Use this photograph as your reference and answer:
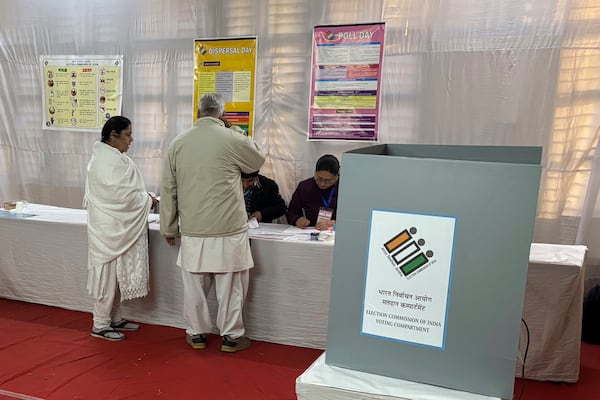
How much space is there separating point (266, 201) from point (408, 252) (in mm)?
2433

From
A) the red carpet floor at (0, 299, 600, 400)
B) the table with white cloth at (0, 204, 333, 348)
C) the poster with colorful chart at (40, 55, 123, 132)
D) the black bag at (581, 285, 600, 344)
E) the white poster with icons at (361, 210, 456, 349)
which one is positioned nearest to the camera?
the white poster with icons at (361, 210, 456, 349)

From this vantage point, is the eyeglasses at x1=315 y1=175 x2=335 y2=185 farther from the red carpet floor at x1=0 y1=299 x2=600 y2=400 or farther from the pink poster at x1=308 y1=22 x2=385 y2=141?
the red carpet floor at x1=0 y1=299 x2=600 y2=400

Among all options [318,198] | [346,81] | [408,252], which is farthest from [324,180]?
[408,252]

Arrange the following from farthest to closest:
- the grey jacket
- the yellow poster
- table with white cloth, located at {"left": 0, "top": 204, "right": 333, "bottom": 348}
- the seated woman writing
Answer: the yellow poster, the seated woman writing, table with white cloth, located at {"left": 0, "top": 204, "right": 333, "bottom": 348}, the grey jacket

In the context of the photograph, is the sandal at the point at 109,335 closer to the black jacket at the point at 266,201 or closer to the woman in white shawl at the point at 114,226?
the woman in white shawl at the point at 114,226

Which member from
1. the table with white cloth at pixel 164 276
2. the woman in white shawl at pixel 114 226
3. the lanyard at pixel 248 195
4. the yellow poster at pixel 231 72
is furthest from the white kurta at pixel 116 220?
the yellow poster at pixel 231 72

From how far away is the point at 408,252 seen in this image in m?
0.80

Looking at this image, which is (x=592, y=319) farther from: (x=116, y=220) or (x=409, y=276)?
(x=116, y=220)

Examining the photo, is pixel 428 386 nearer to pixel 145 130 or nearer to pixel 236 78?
pixel 236 78

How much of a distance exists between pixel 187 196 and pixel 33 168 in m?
2.40

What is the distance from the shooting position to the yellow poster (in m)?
3.30

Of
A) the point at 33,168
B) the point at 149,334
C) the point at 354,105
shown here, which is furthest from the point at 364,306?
→ the point at 33,168

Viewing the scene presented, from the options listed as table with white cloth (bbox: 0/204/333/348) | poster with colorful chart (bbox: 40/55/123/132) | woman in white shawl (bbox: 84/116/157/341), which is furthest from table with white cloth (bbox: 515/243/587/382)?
poster with colorful chart (bbox: 40/55/123/132)

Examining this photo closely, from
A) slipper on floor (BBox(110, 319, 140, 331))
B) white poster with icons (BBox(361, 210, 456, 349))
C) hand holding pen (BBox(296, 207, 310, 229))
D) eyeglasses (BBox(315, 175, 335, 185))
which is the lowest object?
slipper on floor (BBox(110, 319, 140, 331))
